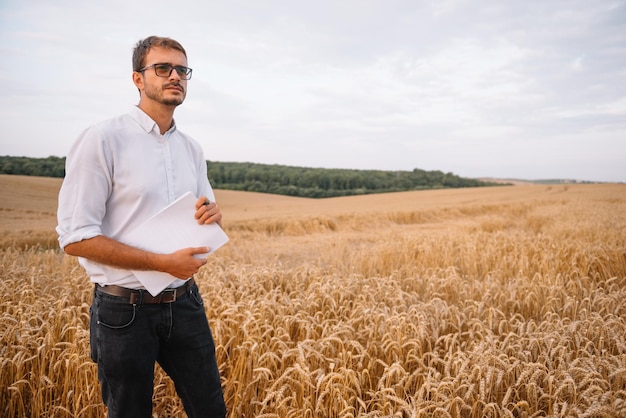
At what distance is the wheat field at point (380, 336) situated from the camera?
2.59 metres

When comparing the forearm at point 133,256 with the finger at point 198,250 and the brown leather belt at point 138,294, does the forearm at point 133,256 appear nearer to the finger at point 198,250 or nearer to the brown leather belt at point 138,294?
the finger at point 198,250

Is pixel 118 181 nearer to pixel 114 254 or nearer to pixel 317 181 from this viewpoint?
pixel 114 254

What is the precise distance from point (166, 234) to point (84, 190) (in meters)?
0.41

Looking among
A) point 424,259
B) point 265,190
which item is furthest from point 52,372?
point 265,190

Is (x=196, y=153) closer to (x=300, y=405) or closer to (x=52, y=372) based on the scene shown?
(x=300, y=405)

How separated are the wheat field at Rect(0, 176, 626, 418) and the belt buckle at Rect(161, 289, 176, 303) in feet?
3.24

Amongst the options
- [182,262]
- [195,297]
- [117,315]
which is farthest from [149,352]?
[182,262]

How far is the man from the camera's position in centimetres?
171

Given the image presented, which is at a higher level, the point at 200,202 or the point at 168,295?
the point at 200,202

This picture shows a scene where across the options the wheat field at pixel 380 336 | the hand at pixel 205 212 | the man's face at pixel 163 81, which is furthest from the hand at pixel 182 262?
the wheat field at pixel 380 336

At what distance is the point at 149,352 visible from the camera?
1.87 metres

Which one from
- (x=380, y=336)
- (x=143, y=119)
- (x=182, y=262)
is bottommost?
(x=380, y=336)

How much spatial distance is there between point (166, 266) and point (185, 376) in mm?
692

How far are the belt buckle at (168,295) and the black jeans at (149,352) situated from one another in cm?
3
